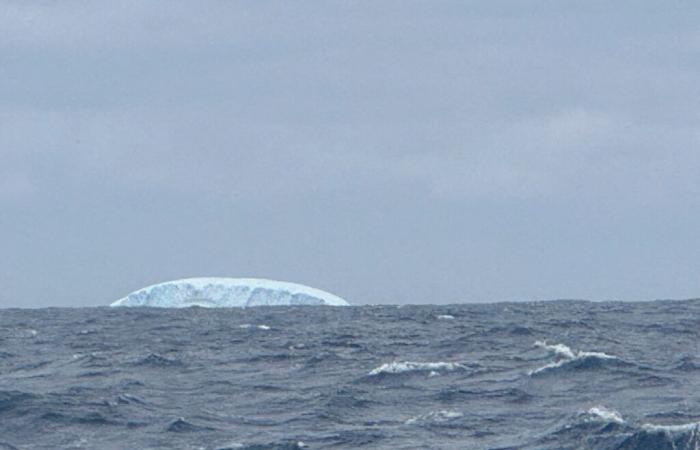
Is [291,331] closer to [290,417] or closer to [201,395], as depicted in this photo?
[201,395]

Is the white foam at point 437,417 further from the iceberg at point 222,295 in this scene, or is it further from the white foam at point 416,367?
the iceberg at point 222,295

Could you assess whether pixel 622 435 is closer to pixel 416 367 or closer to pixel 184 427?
pixel 184 427

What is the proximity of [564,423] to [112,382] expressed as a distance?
10.4m

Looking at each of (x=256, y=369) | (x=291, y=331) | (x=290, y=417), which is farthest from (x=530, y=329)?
(x=290, y=417)

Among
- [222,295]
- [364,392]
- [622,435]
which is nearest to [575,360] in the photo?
[364,392]

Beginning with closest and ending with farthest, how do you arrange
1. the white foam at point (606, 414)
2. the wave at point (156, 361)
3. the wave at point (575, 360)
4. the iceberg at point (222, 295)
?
the white foam at point (606, 414)
the wave at point (575, 360)
the wave at point (156, 361)
the iceberg at point (222, 295)

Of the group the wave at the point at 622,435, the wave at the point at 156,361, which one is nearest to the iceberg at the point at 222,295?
the wave at the point at 156,361

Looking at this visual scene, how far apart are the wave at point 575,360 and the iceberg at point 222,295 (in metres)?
82.5

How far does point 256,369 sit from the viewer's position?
26.4 metres

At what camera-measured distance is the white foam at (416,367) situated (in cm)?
2436

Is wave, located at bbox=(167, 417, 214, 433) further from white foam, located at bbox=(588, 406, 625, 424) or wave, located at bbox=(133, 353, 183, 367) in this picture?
wave, located at bbox=(133, 353, 183, 367)

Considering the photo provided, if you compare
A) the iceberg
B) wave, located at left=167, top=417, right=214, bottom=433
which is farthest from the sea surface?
the iceberg

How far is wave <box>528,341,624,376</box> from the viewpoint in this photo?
2411 cm

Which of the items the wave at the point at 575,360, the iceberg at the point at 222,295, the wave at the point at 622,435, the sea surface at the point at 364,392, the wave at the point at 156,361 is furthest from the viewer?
the iceberg at the point at 222,295
